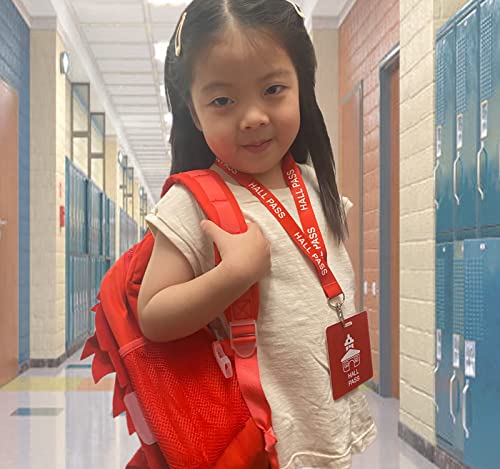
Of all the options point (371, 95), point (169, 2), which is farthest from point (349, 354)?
point (169, 2)

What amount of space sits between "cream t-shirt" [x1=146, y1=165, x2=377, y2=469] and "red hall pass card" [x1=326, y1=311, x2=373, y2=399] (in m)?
0.01

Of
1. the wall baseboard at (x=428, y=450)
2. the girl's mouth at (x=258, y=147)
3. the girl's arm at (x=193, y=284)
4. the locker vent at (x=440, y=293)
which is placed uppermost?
the girl's mouth at (x=258, y=147)

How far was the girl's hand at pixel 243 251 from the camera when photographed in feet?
2.72

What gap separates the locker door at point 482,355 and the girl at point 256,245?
177 centimetres

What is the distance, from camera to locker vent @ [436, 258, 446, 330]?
10.2 ft

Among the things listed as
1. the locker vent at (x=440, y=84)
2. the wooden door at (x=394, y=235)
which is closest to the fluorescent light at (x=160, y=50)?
the wooden door at (x=394, y=235)

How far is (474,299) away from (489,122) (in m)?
0.69

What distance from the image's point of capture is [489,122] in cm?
260

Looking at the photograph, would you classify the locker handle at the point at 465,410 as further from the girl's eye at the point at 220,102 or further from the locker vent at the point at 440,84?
the girl's eye at the point at 220,102

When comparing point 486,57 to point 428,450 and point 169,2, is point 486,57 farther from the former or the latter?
point 169,2

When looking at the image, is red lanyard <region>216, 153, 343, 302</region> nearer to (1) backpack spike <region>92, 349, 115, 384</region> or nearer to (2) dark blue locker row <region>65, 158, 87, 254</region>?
(1) backpack spike <region>92, 349, 115, 384</region>

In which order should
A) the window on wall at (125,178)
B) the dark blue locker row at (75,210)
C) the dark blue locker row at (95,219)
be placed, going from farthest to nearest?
1. the window on wall at (125,178)
2. the dark blue locker row at (95,219)
3. the dark blue locker row at (75,210)

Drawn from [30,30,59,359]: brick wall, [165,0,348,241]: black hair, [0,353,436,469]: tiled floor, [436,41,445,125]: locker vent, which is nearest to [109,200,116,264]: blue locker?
[30,30,59,359]: brick wall

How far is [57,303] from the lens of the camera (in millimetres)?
6656
